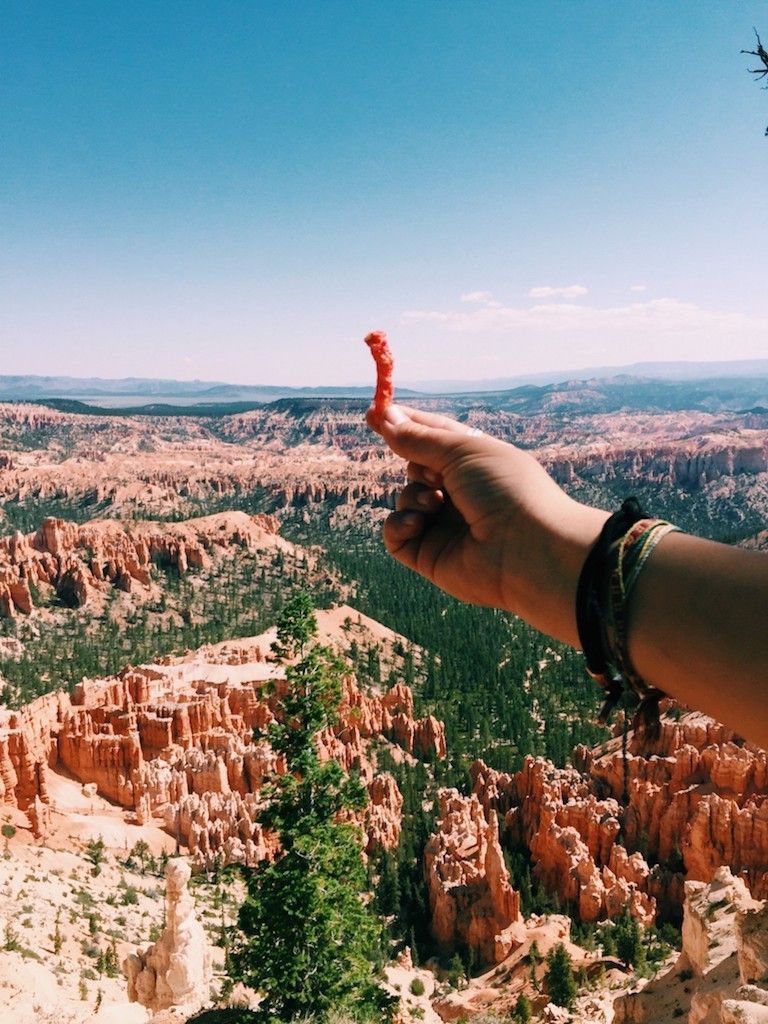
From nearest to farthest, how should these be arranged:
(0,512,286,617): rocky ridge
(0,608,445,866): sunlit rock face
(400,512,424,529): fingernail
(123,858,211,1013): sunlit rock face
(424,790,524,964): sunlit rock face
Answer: (400,512,424,529): fingernail → (123,858,211,1013): sunlit rock face → (424,790,524,964): sunlit rock face → (0,608,445,866): sunlit rock face → (0,512,286,617): rocky ridge

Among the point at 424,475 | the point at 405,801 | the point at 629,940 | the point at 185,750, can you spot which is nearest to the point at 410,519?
the point at 424,475

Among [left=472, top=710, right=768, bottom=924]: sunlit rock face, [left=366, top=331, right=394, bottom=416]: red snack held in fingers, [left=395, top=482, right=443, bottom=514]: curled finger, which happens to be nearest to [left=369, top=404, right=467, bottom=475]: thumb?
[left=395, top=482, right=443, bottom=514]: curled finger

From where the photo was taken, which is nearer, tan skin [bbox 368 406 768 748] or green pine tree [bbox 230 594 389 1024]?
Result: tan skin [bbox 368 406 768 748]

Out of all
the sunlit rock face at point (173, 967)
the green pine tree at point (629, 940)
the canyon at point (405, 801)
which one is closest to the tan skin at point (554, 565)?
the canyon at point (405, 801)

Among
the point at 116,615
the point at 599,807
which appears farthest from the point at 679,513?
the point at 599,807

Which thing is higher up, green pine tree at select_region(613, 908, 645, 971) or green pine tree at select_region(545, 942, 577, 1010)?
green pine tree at select_region(545, 942, 577, 1010)

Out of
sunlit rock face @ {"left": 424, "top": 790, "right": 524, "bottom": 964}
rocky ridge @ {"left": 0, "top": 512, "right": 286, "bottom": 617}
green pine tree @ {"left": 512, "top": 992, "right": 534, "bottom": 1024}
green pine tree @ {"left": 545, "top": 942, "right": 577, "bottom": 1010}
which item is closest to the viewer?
green pine tree @ {"left": 512, "top": 992, "right": 534, "bottom": 1024}

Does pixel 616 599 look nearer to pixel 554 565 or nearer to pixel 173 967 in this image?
pixel 554 565

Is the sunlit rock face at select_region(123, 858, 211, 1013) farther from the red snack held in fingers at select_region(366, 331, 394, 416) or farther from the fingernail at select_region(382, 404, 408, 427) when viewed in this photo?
the fingernail at select_region(382, 404, 408, 427)

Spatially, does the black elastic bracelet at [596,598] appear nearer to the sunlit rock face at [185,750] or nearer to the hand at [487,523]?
the hand at [487,523]
